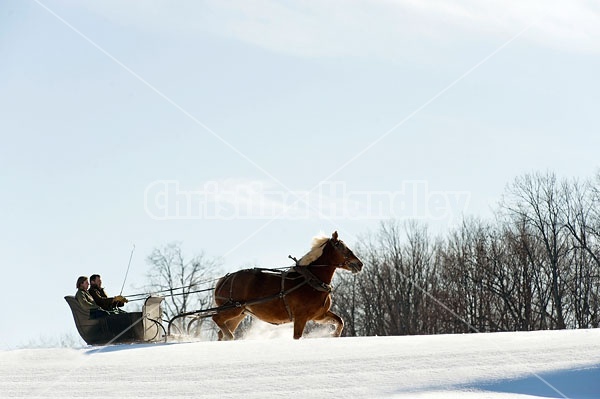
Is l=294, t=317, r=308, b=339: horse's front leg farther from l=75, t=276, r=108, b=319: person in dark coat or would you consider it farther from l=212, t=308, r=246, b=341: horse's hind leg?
l=75, t=276, r=108, b=319: person in dark coat

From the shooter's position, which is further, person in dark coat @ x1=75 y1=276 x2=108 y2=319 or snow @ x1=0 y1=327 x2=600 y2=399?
person in dark coat @ x1=75 y1=276 x2=108 y2=319

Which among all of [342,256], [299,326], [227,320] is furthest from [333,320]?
[227,320]

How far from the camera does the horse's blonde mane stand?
17602 mm

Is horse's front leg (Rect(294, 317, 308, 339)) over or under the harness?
under

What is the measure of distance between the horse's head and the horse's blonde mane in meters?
0.23

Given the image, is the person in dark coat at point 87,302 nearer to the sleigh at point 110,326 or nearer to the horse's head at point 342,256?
the sleigh at point 110,326

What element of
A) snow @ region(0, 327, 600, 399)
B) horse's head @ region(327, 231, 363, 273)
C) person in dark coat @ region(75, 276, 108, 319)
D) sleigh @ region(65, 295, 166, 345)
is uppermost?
horse's head @ region(327, 231, 363, 273)

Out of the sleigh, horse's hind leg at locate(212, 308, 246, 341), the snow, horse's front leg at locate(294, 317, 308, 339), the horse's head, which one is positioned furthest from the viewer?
horse's hind leg at locate(212, 308, 246, 341)

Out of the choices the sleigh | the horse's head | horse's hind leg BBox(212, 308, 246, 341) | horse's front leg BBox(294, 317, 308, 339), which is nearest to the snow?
the sleigh

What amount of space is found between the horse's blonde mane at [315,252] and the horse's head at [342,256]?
0.23 meters

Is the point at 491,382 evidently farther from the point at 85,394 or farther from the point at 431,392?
the point at 85,394

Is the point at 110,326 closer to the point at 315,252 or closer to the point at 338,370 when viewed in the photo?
the point at 315,252

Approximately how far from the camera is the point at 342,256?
57.4 feet

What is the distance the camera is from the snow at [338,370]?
33.3 feet
